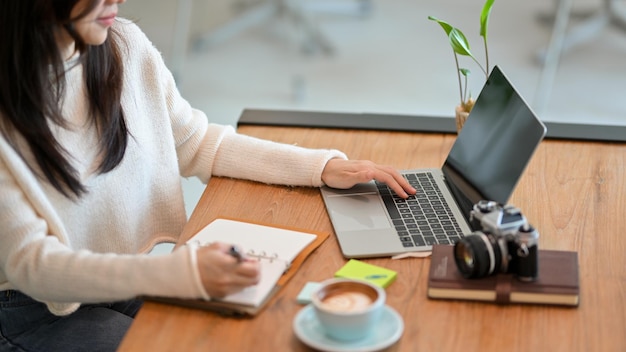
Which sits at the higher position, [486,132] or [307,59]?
[486,132]

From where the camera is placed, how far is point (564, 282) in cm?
115

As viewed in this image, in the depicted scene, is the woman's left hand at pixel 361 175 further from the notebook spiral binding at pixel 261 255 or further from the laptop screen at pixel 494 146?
the notebook spiral binding at pixel 261 255

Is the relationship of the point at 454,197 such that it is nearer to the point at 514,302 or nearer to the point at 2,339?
the point at 514,302

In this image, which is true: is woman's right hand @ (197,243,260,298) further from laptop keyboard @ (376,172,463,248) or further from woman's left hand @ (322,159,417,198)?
woman's left hand @ (322,159,417,198)

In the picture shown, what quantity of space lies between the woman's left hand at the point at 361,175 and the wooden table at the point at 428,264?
0.14 ft

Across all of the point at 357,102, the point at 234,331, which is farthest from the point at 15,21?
the point at 357,102

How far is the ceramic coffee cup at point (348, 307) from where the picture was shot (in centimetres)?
103

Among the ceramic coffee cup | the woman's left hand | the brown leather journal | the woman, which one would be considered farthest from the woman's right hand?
the woman's left hand

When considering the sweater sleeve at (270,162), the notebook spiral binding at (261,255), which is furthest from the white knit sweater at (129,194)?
the notebook spiral binding at (261,255)

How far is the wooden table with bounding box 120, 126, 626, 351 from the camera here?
3.53ft

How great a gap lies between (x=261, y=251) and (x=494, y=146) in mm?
417

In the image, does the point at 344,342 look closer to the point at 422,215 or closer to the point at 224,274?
the point at 224,274

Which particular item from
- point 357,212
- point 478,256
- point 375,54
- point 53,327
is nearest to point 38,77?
point 53,327

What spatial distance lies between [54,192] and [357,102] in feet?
7.83
